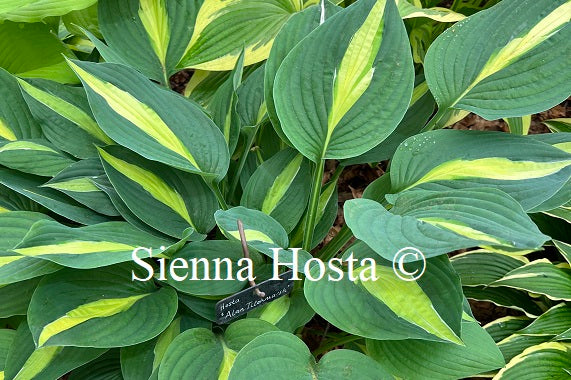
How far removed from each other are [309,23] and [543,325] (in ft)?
2.58

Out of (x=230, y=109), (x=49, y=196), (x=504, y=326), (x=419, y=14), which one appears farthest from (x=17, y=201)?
(x=504, y=326)

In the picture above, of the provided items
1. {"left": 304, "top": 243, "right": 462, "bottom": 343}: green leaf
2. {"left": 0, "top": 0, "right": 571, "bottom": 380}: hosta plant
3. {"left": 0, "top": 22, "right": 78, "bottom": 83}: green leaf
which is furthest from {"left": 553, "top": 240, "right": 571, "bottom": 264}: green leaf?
{"left": 0, "top": 22, "right": 78, "bottom": 83}: green leaf

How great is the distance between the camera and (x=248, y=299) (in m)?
0.90

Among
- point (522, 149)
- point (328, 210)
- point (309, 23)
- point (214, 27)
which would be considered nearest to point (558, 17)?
point (522, 149)

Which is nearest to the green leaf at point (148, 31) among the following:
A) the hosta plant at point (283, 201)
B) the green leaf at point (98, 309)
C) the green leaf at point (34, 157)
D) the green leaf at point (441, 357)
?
the hosta plant at point (283, 201)

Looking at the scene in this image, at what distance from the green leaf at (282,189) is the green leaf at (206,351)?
0.22 metres

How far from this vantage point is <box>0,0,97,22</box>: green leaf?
1.04 m

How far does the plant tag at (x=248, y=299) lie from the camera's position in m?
0.88

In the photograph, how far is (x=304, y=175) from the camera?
108 cm

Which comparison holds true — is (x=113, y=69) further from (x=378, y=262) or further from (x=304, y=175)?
(x=378, y=262)

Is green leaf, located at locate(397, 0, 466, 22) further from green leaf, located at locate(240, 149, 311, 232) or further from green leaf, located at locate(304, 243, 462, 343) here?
green leaf, located at locate(304, 243, 462, 343)

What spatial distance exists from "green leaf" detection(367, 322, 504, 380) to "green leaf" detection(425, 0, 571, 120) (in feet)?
1.26

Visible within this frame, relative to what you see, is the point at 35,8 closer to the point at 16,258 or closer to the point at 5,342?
the point at 16,258

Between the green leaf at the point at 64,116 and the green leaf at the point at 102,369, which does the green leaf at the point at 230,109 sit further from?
the green leaf at the point at 102,369
